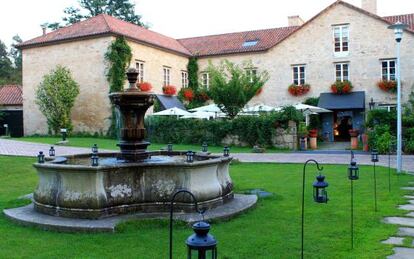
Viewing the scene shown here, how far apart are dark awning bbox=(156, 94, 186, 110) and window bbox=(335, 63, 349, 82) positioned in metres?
12.1

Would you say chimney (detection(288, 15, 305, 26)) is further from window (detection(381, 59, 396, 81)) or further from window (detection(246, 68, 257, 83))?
window (detection(381, 59, 396, 81))

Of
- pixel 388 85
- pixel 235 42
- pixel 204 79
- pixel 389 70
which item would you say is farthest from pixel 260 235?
pixel 235 42

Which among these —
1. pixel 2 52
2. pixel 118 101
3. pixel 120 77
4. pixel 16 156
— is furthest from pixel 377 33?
pixel 2 52

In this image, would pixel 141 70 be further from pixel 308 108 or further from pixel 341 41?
pixel 341 41

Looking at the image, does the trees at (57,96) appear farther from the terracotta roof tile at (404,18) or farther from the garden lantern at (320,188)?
the garden lantern at (320,188)

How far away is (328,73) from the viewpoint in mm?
32375

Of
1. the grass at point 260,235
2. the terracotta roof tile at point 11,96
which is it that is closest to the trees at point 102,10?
the terracotta roof tile at point 11,96

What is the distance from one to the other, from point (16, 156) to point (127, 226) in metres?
12.9

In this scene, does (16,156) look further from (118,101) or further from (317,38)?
(317,38)

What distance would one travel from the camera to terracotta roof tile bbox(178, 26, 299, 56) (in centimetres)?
3553

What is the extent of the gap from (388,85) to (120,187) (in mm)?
26668

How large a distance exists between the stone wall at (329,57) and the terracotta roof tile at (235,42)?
686mm

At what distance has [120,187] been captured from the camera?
7.55 metres

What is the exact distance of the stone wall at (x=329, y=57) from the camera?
100 feet
